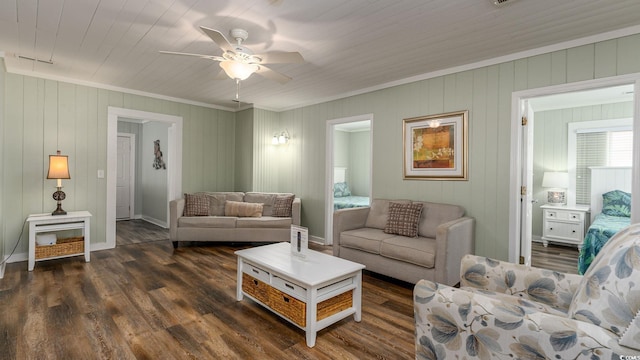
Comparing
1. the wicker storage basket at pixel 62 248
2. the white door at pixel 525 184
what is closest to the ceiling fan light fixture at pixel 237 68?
the white door at pixel 525 184

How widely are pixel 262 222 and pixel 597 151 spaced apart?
551 cm

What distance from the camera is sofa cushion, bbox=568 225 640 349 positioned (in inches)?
43.1

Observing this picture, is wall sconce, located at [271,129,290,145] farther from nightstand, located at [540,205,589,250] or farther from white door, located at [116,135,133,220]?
nightstand, located at [540,205,589,250]

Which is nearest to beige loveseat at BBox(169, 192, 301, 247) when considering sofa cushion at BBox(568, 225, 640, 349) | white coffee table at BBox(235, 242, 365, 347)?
white coffee table at BBox(235, 242, 365, 347)

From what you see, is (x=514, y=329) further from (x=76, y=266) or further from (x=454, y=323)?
(x=76, y=266)

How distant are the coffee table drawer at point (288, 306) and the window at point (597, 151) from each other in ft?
17.7

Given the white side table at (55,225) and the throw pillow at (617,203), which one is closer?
the white side table at (55,225)

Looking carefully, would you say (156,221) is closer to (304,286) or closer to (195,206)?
(195,206)

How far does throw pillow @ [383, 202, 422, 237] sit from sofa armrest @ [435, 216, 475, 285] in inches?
19.7

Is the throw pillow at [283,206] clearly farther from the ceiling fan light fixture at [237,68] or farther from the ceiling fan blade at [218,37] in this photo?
the ceiling fan blade at [218,37]

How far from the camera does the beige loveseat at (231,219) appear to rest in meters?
4.77

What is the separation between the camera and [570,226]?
4961 millimetres

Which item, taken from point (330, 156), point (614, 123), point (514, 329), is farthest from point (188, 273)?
point (614, 123)

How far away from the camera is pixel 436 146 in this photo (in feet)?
12.6
